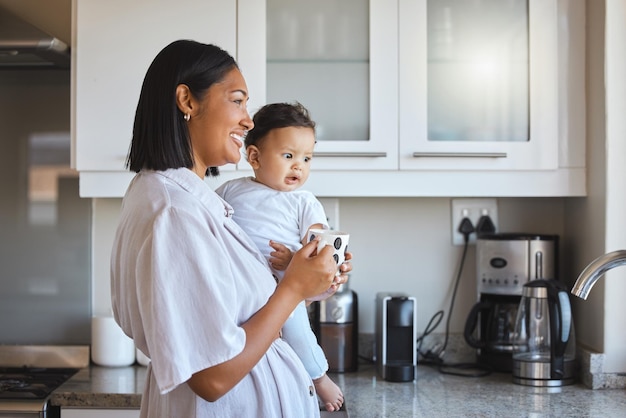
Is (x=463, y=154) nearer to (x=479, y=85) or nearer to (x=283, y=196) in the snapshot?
(x=479, y=85)

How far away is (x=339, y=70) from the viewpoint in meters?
2.34

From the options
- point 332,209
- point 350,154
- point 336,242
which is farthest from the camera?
point 332,209

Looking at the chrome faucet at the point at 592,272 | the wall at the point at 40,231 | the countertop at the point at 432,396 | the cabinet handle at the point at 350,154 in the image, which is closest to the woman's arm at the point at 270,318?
the chrome faucet at the point at 592,272

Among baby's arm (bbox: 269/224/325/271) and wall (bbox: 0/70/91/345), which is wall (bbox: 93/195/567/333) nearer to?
wall (bbox: 0/70/91/345)

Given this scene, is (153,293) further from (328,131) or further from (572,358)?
(572,358)

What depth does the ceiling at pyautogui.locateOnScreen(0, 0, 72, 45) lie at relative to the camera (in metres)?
2.63

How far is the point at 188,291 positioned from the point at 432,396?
1186mm

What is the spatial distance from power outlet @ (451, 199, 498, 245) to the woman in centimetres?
133

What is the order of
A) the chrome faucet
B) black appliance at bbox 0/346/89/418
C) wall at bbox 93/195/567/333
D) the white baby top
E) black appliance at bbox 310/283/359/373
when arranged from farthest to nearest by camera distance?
wall at bbox 93/195/567/333 → black appliance at bbox 310/283/359/373 → black appliance at bbox 0/346/89/418 → the white baby top → the chrome faucet

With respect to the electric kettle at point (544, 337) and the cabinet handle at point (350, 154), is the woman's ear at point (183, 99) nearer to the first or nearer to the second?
the cabinet handle at point (350, 154)

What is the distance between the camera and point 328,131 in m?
2.34

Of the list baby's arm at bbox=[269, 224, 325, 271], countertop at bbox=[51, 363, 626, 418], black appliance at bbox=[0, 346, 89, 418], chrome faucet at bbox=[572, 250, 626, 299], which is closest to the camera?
chrome faucet at bbox=[572, 250, 626, 299]

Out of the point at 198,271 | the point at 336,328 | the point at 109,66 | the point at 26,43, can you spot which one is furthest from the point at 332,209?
the point at 198,271

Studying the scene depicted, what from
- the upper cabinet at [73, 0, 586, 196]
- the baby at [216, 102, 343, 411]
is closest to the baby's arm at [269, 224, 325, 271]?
the baby at [216, 102, 343, 411]
